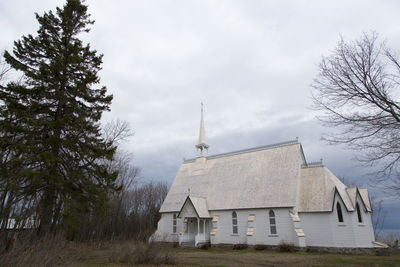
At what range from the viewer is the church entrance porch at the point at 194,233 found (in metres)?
28.0

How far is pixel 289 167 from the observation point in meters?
27.1

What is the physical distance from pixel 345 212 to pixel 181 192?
19214mm

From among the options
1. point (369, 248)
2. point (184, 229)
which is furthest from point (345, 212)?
point (184, 229)

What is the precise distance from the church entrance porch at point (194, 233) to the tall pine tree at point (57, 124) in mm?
14367

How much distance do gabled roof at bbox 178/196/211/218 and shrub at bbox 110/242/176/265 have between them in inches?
522

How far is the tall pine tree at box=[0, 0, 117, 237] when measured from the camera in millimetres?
14367

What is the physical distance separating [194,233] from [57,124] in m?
21.3

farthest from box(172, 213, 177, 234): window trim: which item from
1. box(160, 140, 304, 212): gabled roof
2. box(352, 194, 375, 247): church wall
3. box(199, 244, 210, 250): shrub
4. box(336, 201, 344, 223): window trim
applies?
box(352, 194, 375, 247): church wall

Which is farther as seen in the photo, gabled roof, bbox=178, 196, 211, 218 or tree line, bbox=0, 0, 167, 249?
gabled roof, bbox=178, 196, 211, 218

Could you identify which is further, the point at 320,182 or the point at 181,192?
the point at 181,192

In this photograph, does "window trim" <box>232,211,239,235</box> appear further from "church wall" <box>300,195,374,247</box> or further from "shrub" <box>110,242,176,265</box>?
"shrub" <box>110,242,176,265</box>

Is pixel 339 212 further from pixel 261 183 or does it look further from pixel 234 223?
pixel 234 223

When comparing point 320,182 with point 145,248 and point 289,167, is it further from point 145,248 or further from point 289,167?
point 145,248

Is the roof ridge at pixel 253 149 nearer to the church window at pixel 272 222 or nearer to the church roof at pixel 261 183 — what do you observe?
the church roof at pixel 261 183
